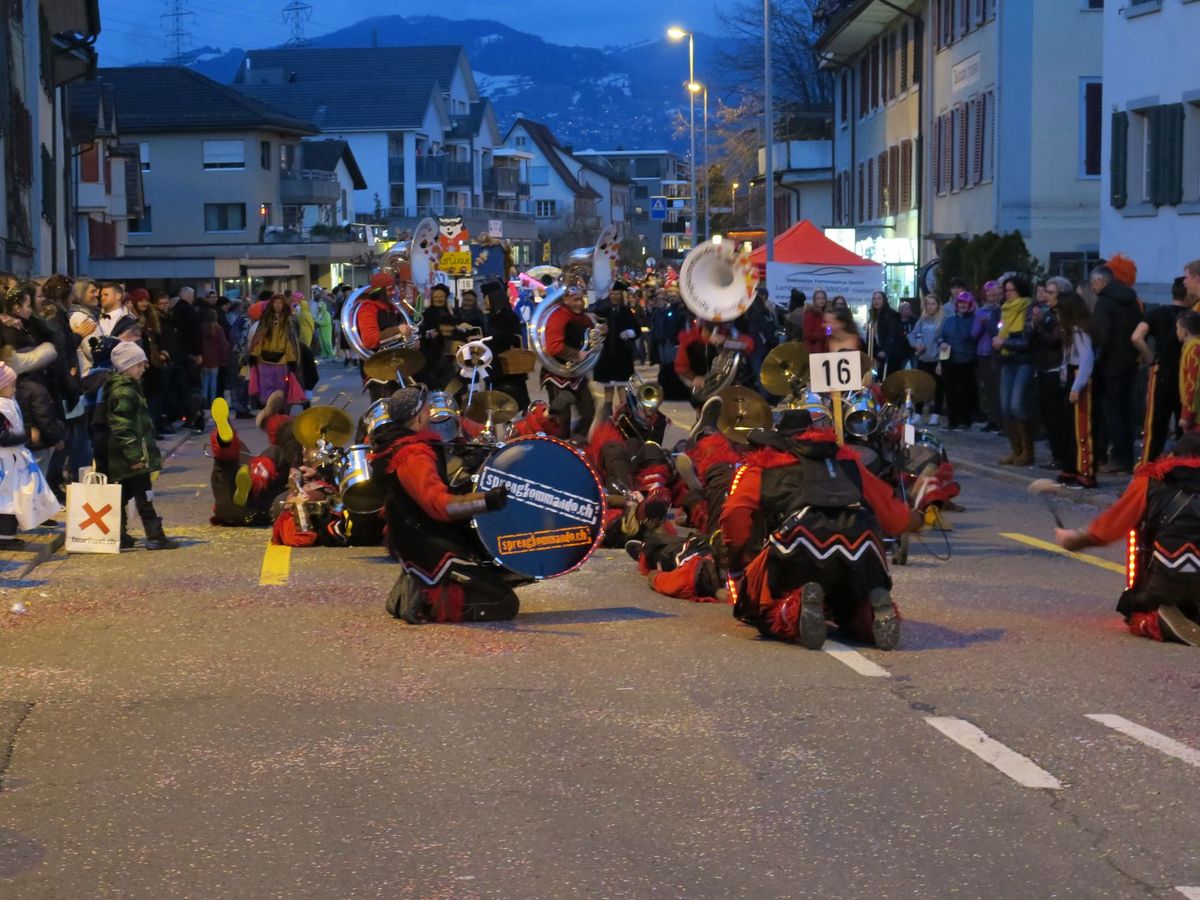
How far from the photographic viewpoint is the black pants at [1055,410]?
1898 centimetres

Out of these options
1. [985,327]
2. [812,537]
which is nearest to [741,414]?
[812,537]

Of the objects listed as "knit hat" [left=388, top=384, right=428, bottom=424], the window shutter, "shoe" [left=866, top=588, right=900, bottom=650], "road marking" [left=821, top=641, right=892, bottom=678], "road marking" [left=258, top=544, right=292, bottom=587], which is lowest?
"road marking" [left=258, top=544, right=292, bottom=587]

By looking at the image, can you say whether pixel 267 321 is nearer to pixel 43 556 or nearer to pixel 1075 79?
pixel 43 556

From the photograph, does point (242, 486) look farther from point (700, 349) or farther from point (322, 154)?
point (322, 154)

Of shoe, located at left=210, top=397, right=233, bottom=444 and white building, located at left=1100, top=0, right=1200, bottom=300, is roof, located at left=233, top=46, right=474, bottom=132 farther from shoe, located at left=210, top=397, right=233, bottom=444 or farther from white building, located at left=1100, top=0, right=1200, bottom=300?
shoe, located at left=210, top=397, right=233, bottom=444

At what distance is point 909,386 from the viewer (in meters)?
13.8

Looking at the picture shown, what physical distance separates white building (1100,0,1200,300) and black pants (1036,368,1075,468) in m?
8.53

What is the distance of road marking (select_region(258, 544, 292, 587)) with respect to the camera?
12.4 meters

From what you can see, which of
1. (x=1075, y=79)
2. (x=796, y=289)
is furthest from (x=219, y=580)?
(x=1075, y=79)

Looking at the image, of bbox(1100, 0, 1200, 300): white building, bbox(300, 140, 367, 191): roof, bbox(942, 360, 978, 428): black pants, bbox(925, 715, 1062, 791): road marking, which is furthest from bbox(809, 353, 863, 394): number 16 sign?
bbox(300, 140, 367, 191): roof

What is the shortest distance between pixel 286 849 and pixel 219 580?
645 centimetres

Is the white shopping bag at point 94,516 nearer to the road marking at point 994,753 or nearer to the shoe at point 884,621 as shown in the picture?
the shoe at point 884,621

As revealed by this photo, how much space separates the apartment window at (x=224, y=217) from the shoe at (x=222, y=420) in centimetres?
6957

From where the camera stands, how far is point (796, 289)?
102 ft
